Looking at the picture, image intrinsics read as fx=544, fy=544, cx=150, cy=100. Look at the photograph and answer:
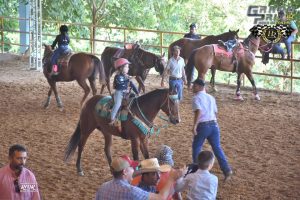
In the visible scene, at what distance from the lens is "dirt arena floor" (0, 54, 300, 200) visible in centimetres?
762

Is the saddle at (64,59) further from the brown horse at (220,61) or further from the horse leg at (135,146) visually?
the horse leg at (135,146)

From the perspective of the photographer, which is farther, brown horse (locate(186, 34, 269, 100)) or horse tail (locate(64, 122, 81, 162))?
brown horse (locate(186, 34, 269, 100))

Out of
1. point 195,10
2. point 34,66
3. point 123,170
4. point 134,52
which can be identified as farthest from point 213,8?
point 123,170

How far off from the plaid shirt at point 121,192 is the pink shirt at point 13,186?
2.47ft

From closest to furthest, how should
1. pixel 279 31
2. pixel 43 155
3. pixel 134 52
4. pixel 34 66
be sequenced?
pixel 43 155 < pixel 134 52 < pixel 279 31 < pixel 34 66

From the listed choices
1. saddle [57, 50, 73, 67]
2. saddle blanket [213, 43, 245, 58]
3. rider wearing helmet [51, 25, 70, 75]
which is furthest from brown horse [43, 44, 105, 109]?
saddle blanket [213, 43, 245, 58]

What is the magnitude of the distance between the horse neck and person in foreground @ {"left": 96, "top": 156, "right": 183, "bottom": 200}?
3463mm

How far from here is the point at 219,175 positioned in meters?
8.09

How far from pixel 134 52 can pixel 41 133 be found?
13.1 feet

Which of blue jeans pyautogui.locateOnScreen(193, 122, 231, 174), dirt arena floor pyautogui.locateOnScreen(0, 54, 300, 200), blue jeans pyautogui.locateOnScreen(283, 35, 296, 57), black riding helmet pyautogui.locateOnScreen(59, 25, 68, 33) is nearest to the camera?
blue jeans pyautogui.locateOnScreen(193, 122, 231, 174)

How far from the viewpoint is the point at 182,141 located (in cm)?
1002

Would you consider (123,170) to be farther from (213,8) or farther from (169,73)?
(213,8)

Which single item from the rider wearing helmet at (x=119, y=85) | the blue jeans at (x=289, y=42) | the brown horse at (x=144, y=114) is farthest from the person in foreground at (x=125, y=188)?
the blue jeans at (x=289, y=42)

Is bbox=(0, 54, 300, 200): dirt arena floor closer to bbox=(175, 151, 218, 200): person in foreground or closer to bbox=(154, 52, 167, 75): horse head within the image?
bbox=(154, 52, 167, 75): horse head
